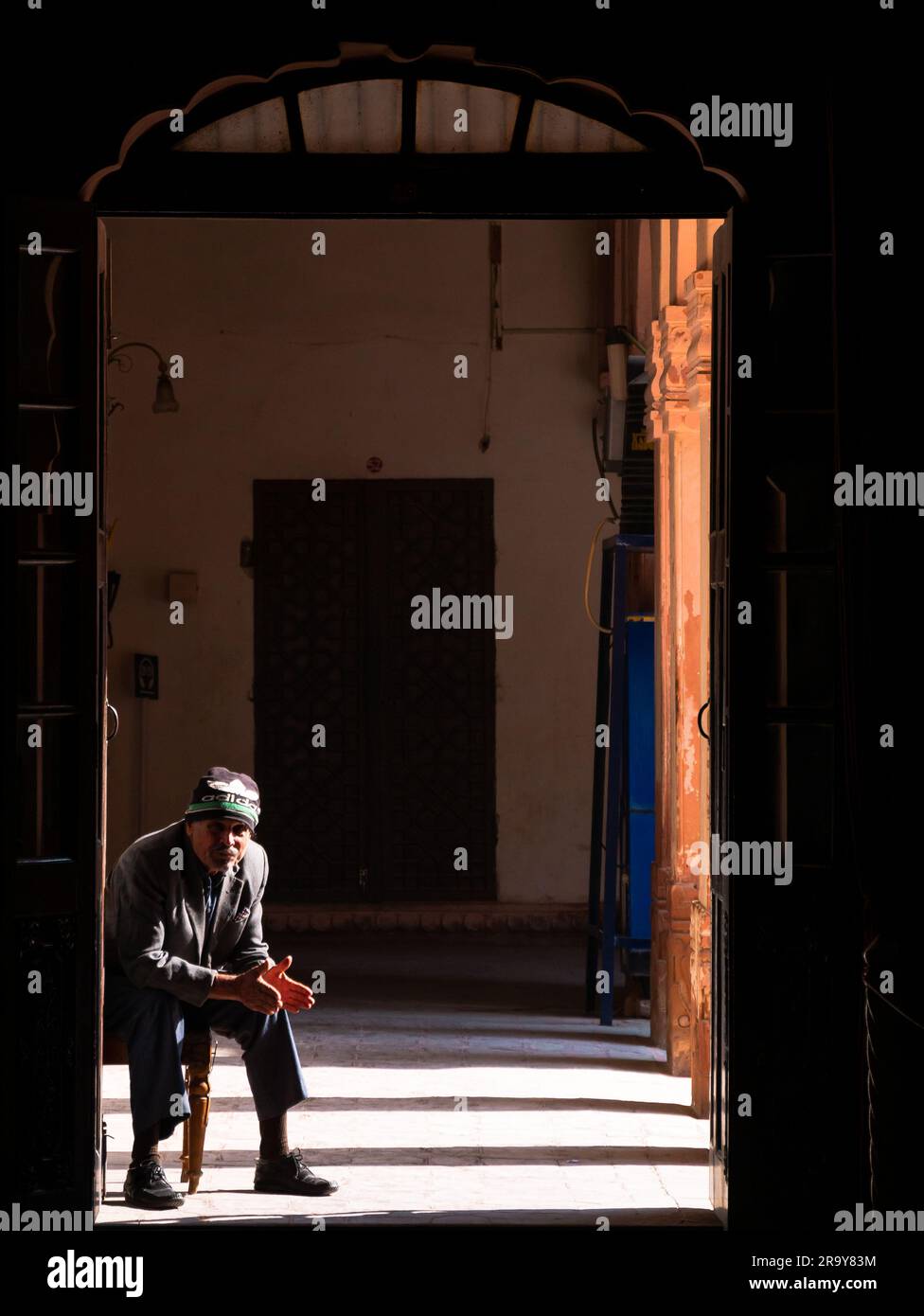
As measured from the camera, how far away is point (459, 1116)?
20.0 ft

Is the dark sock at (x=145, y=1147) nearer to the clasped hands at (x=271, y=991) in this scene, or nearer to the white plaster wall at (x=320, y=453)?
the clasped hands at (x=271, y=991)

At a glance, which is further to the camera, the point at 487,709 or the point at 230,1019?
the point at 487,709

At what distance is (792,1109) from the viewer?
14.3 ft

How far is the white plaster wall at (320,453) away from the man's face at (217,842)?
5385 millimetres

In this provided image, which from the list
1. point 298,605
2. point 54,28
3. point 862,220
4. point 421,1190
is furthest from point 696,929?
point 298,605

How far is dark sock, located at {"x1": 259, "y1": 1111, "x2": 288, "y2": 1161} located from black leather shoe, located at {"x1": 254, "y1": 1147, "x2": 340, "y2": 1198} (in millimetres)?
16

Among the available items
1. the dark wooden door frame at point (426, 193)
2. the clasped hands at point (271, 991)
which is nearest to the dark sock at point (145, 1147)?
the clasped hands at point (271, 991)

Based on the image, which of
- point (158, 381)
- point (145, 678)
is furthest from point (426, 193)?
point (145, 678)

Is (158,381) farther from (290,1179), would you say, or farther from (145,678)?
(290,1179)

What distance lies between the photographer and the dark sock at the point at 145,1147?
190 inches

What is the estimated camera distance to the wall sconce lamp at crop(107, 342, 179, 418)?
32.0 feet

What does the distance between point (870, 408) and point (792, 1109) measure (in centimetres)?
178

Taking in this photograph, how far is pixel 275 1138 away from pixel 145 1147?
0.38 metres

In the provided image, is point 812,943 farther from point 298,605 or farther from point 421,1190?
point 298,605
